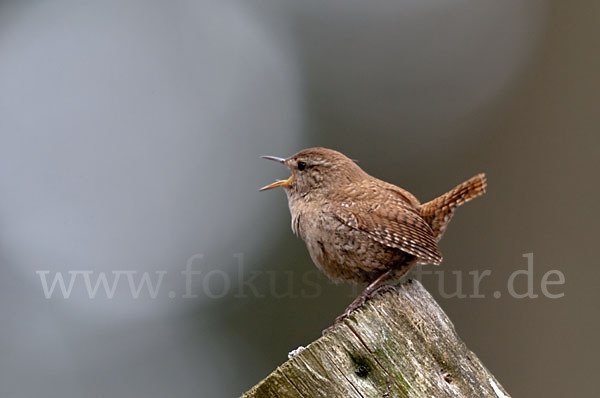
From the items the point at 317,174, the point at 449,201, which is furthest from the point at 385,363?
the point at 317,174

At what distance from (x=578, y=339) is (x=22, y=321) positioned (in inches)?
287

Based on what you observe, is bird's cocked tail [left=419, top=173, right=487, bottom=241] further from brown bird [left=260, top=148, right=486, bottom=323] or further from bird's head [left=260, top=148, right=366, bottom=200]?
bird's head [left=260, top=148, right=366, bottom=200]

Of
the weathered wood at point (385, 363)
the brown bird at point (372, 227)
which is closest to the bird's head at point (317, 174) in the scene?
the brown bird at point (372, 227)

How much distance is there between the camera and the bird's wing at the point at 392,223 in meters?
2.81

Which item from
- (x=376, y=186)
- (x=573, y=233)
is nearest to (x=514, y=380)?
(x=573, y=233)

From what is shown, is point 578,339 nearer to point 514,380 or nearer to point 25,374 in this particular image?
point 514,380

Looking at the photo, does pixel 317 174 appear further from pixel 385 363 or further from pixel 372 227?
pixel 385 363

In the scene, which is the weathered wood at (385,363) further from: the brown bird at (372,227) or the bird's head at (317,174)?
the bird's head at (317,174)

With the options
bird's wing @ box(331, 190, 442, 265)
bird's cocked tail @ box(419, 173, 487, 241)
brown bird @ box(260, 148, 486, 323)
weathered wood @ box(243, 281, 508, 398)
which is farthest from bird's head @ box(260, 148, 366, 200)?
weathered wood @ box(243, 281, 508, 398)

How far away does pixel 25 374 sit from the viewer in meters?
8.17

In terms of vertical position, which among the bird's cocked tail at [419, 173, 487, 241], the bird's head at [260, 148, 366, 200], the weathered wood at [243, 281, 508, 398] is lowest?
the weathered wood at [243, 281, 508, 398]

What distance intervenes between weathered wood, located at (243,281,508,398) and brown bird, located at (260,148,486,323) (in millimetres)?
1085

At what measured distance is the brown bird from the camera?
2.96m

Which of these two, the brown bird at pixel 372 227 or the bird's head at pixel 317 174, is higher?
the bird's head at pixel 317 174
